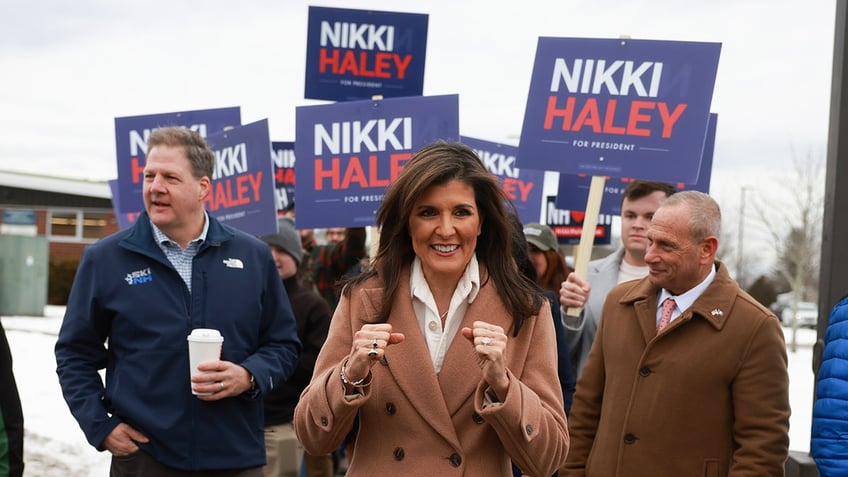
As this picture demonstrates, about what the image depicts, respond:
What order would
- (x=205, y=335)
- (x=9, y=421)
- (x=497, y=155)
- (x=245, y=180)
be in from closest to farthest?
(x=9, y=421) → (x=205, y=335) → (x=245, y=180) → (x=497, y=155)

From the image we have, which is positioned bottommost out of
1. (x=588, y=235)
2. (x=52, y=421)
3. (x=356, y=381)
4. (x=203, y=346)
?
(x=52, y=421)

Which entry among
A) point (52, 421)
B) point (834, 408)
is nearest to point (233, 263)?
point (834, 408)

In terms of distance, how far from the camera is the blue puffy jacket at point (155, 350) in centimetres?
440

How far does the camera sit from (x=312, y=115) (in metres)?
7.10

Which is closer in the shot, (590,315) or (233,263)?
(233,263)

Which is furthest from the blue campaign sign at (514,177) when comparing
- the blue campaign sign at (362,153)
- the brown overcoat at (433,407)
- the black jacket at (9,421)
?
the brown overcoat at (433,407)

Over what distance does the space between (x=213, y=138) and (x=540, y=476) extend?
202 inches

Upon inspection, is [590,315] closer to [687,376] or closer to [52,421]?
[687,376]

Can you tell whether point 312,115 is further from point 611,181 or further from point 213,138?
point 611,181

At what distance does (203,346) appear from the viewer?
426 cm

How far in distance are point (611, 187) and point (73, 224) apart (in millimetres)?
42991

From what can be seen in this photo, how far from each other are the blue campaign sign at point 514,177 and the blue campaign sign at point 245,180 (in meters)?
2.10

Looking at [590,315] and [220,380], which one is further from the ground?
[590,315]

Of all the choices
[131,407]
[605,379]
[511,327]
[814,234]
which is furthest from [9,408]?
[814,234]
